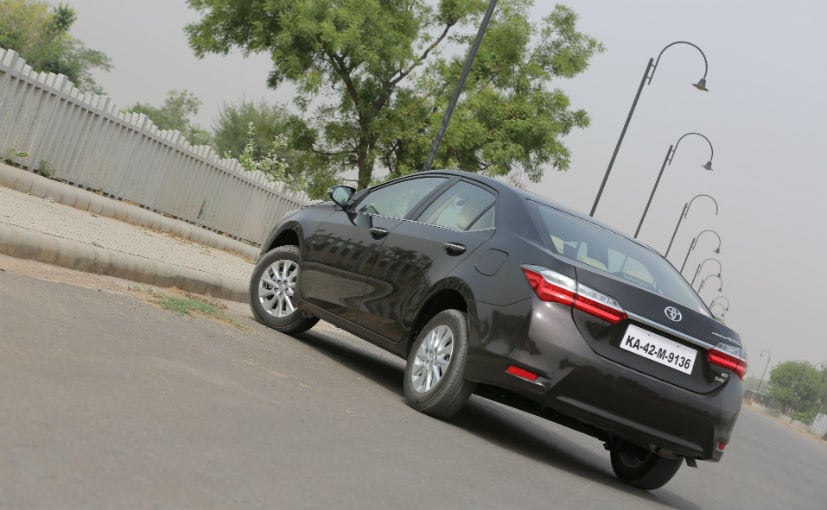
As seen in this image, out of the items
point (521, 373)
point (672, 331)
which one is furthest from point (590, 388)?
point (672, 331)

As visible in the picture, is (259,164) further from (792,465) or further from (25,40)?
(25,40)

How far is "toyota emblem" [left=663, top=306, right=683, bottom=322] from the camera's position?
24.4ft

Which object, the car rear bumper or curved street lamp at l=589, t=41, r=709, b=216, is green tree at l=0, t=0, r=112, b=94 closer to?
curved street lamp at l=589, t=41, r=709, b=216

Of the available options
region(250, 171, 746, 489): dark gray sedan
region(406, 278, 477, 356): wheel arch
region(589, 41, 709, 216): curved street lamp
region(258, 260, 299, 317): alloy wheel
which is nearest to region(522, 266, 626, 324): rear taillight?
region(250, 171, 746, 489): dark gray sedan

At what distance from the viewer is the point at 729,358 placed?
7598mm

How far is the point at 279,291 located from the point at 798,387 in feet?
629

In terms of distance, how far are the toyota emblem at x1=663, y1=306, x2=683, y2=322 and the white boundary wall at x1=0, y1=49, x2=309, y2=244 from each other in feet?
37.6

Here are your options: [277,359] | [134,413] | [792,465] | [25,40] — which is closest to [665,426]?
[277,359]

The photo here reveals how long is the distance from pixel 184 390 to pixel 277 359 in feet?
7.62

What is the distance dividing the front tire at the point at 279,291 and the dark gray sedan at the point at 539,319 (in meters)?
0.84

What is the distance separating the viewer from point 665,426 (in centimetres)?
736

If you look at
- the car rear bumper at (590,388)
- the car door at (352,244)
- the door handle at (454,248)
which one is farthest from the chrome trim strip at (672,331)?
the car door at (352,244)

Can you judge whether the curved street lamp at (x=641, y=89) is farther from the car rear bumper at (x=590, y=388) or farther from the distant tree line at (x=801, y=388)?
the distant tree line at (x=801, y=388)

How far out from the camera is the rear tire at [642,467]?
27.2ft
